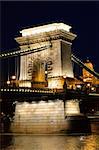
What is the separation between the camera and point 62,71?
Result: 132ft

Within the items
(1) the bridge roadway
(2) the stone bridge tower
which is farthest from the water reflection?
(2) the stone bridge tower

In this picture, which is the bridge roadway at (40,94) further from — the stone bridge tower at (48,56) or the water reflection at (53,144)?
the stone bridge tower at (48,56)

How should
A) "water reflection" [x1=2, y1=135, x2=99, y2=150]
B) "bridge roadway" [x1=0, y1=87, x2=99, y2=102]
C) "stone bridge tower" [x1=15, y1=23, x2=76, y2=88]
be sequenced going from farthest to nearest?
"stone bridge tower" [x1=15, y1=23, x2=76, y2=88]
"bridge roadway" [x1=0, y1=87, x2=99, y2=102]
"water reflection" [x1=2, y1=135, x2=99, y2=150]

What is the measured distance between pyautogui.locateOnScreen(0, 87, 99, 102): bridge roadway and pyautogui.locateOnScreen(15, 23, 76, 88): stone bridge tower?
4.70 m

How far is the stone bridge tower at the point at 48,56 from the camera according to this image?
131ft

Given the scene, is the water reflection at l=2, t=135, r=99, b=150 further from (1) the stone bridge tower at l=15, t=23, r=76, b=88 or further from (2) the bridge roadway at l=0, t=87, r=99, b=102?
(1) the stone bridge tower at l=15, t=23, r=76, b=88

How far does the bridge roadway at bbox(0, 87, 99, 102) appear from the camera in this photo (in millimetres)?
26373

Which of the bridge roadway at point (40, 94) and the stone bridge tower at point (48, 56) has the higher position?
the stone bridge tower at point (48, 56)

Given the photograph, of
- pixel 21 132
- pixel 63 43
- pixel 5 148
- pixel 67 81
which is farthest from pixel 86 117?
pixel 5 148

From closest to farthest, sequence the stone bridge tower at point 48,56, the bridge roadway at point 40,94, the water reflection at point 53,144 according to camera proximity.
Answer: the water reflection at point 53,144, the bridge roadway at point 40,94, the stone bridge tower at point 48,56

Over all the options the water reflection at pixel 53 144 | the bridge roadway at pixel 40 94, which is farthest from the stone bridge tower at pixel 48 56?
the water reflection at pixel 53 144

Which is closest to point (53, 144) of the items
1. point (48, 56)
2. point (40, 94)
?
point (40, 94)

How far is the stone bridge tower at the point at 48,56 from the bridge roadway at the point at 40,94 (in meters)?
4.70

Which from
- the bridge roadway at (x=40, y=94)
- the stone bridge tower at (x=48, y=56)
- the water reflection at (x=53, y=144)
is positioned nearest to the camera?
the water reflection at (x=53, y=144)
